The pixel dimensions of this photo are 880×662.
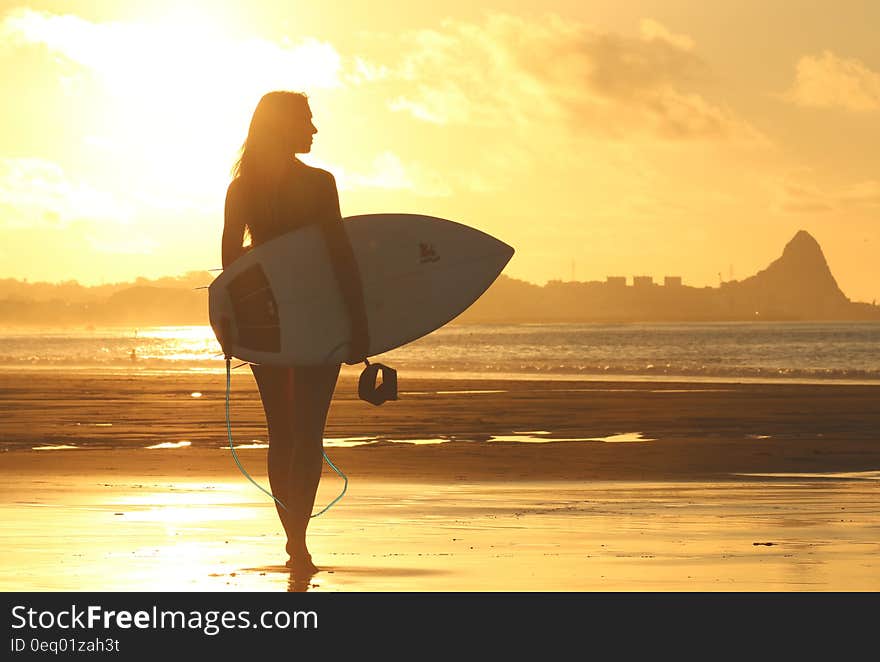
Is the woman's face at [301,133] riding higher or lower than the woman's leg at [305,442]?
higher

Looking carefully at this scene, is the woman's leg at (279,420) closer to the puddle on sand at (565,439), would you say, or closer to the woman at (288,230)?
the woman at (288,230)

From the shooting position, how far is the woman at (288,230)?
6.91 m

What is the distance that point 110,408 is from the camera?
25016 mm

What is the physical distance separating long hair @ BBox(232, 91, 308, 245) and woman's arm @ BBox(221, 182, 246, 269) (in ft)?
0.18

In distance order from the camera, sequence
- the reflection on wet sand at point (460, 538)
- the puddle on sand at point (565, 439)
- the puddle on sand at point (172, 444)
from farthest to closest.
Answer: the puddle on sand at point (565, 439)
the puddle on sand at point (172, 444)
the reflection on wet sand at point (460, 538)

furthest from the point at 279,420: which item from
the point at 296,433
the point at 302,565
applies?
the point at 302,565

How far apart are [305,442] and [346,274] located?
0.84 m

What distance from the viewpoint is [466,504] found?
9781 millimetres

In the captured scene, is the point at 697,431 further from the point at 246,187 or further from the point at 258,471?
the point at 246,187

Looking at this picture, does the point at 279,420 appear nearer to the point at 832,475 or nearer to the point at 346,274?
the point at 346,274

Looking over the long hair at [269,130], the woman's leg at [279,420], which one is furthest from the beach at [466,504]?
the long hair at [269,130]

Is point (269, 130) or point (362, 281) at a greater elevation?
point (269, 130)
